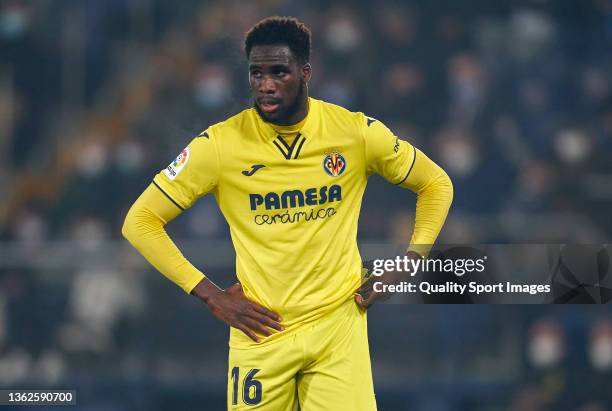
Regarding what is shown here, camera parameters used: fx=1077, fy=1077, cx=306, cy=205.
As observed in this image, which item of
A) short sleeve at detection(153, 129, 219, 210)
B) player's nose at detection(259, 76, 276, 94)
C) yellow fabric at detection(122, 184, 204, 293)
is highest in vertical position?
player's nose at detection(259, 76, 276, 94)

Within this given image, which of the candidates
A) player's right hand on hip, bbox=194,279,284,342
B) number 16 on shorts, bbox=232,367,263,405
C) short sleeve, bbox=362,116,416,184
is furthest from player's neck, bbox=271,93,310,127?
number 16 on shorts, bbox=232,367,263,405

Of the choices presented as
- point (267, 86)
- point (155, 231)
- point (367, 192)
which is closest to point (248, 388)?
point (155, 231)

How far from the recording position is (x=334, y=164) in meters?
4.27

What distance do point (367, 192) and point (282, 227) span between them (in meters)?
3.93

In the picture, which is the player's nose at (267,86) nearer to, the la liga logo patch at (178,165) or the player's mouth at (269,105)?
the player's mouth at (269,105)

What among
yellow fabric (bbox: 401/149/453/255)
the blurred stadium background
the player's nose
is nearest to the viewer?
the player's nose

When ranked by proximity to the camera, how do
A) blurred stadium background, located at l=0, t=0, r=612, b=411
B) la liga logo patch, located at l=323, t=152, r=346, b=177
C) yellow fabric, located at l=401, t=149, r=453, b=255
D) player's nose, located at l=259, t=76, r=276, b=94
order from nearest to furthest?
player's nose, located at l=259, t=76, r=276, b=94 → la liga logo patch, located at l=323, t=152, r=346, b=177 → yellow fabric, located at l=401, t=149, r=453, b=255 → blurred stadium background, located at l=0, t=0, r=612, b=411

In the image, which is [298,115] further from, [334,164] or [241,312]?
[241,312]

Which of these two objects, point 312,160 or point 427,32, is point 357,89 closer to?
point 427,32

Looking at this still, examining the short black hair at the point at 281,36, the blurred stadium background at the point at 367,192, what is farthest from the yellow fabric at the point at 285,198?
the blurred stadium background at the point at 367,192

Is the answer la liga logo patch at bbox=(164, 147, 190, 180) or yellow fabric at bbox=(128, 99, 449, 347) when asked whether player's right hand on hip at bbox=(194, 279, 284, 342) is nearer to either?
yellow fabric at bbox=(128, 99, 449, 347)

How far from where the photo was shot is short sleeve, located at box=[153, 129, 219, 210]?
4195 mm

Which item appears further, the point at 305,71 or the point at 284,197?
the point at 305,71

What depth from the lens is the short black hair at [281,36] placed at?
13.8ft
